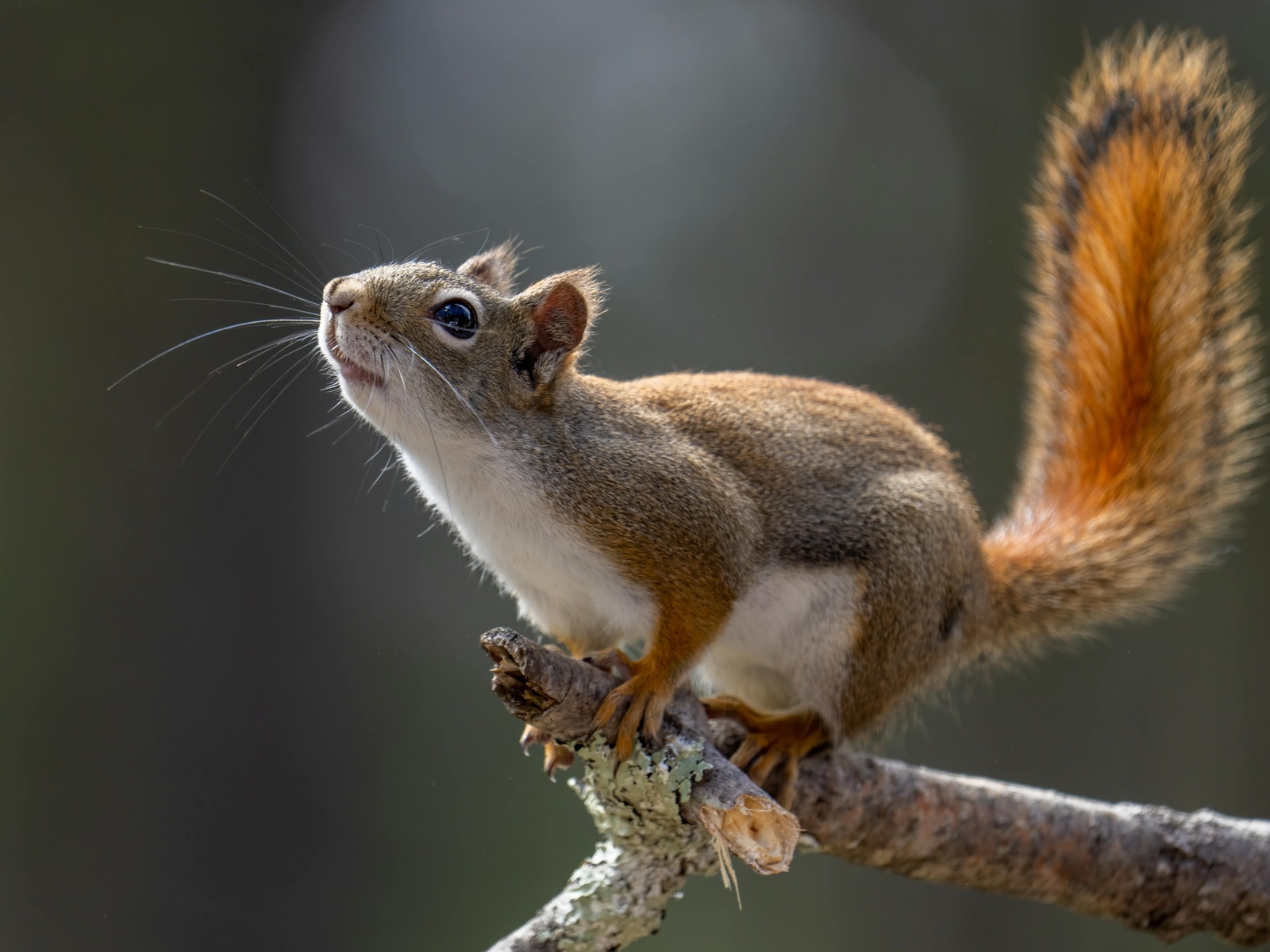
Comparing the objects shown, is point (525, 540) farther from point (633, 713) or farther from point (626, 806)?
point (626, 806)

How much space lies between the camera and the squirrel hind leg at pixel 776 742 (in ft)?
5.58

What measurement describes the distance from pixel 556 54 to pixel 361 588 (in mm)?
1358

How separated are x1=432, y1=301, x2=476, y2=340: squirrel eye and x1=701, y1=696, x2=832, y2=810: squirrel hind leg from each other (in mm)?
768

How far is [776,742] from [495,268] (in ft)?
2.99

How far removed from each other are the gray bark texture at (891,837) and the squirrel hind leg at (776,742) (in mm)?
25

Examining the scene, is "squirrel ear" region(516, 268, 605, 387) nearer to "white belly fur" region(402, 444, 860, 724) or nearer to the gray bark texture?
"white belly fur" region(402, 444, 860, 724)

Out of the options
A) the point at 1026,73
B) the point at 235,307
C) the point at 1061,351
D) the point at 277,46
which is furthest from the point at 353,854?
the point at 1026,73

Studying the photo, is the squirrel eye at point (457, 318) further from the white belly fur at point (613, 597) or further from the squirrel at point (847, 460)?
the white belly fur at point (613, 597)

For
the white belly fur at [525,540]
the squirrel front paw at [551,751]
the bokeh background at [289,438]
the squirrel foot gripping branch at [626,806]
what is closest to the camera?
the squirrel foot gripping branch at [626,806]

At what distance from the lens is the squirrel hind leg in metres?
1.70

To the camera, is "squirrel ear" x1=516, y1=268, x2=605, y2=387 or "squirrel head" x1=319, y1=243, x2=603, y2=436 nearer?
"squirrel head" x1=319, y1=243, x2=603, y2=436

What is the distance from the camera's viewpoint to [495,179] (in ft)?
7.52

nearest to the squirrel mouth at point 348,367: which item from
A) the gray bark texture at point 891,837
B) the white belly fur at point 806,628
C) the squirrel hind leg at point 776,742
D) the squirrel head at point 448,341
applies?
the squirrel head at point 448,341

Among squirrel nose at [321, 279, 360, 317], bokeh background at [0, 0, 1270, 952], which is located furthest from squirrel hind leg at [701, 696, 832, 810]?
squirrel nose at [321, 279, 360, 317]
